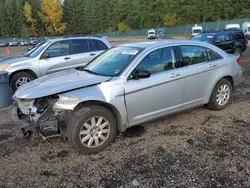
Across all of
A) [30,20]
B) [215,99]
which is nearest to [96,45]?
[215,99]

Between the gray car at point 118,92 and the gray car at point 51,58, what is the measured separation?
3.09 m

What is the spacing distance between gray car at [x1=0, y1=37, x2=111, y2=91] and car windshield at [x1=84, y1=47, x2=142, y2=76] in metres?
3.07

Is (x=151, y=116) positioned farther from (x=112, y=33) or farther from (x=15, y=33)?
(x=15, y=33)

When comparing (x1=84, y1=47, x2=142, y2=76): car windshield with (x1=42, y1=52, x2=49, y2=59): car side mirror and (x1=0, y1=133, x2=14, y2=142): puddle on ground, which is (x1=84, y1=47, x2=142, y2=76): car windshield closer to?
(x1=0, y1=133, x2=14, y2=142): puddle on ground

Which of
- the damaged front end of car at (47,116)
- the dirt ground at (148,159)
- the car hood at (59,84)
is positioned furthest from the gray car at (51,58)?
the damaged front end of car at (47,116)

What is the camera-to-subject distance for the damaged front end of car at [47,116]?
3410mm

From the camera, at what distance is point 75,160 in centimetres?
343

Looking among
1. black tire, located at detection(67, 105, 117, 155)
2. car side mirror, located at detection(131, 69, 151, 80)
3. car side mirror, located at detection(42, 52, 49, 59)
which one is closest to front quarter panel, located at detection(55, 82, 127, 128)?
black tire, located at detection(67, 105, 117, 155)

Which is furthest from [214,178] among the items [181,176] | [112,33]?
[112,33]

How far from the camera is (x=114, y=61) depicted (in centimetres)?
422

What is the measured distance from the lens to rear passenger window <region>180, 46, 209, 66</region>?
441cm

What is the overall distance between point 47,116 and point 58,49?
A: 4545mm

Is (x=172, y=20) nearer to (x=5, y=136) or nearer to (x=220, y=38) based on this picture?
(x=220, y=38)

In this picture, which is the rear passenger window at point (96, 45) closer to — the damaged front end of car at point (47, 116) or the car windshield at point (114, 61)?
the car windshield at point (114, 61)
